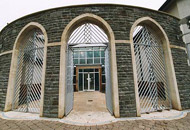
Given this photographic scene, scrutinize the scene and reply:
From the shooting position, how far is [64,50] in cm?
381

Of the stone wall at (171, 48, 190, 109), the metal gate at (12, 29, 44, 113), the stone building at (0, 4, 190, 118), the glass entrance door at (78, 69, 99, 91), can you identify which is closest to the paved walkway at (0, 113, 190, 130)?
the stone building at (0, 4, 190, 118)

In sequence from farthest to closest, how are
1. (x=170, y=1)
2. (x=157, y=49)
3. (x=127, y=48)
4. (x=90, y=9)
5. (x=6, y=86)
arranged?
1. (x=170, y=1)
2. (x=157, y=49)
3. (x=6, y=86)
4. (x=90, y=9)
5. (x=127, y=48)

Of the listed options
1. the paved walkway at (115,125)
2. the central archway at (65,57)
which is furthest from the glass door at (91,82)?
the paved walkway at (115,125)

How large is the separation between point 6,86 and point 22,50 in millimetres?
2029

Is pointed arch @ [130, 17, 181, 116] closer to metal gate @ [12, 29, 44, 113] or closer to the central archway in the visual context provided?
the central archway

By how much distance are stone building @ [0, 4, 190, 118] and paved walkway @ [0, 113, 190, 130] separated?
46 cm

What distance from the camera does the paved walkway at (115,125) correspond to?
2576 millimetres

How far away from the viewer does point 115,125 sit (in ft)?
8.98

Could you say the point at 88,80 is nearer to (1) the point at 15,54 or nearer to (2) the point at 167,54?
(1) the point at 15,54

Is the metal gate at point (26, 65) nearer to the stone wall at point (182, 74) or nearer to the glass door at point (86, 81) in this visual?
the stone wall at point (182, 74)

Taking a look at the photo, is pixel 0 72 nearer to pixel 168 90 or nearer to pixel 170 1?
pixel 168 90

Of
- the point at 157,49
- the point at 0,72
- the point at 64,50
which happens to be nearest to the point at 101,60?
the point at 157,49

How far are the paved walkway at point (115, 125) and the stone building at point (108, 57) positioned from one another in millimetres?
458

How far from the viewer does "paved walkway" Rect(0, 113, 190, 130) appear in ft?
8.45
